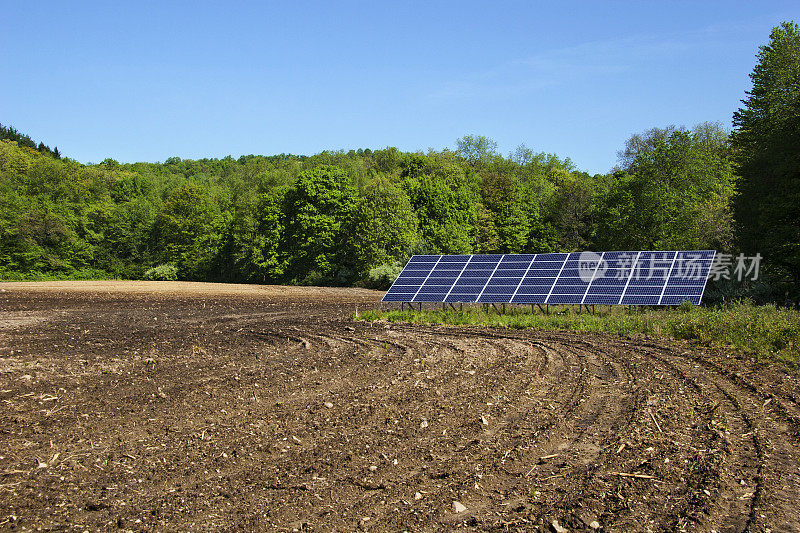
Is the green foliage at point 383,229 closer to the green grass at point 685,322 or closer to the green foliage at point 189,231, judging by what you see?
the green foliage at point 189,231

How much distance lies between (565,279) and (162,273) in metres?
62.5

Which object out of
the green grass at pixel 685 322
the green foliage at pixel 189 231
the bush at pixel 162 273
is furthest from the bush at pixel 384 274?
the bush at pixel 162 273

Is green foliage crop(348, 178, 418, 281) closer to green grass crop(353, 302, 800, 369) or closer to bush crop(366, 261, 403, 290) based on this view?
bush crop(366, 261, 403, 290)

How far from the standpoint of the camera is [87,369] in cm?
1806

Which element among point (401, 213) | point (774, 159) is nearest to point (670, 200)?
point (774, 159)

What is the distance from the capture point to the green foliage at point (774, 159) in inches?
1352

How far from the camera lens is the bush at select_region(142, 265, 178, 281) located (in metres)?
80.4

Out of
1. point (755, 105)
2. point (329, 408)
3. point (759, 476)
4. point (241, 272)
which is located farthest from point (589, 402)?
point (241, 272)

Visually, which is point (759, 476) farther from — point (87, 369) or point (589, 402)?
point (87, 369)

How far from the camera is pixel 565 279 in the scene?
3234cm

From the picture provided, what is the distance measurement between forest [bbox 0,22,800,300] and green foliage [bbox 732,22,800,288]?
12cm

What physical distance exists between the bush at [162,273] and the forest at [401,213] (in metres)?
0.18

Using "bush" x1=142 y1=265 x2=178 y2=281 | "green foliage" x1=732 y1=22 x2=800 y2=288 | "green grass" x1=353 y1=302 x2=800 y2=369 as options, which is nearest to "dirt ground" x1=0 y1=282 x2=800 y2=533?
"green grass" x1=353 y1=302 x2=800 y2=369

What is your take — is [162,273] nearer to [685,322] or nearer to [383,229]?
[383,229]
